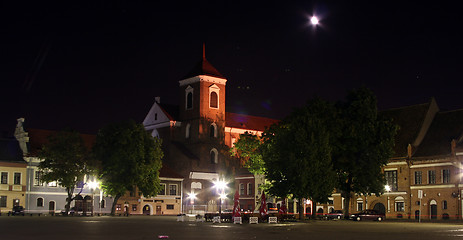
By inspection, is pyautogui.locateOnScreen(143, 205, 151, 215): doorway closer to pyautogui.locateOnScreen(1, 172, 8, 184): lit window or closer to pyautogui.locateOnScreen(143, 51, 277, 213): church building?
pyautogui.locateOnScreen(143, 51, 277, 213): church building

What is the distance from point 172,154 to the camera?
346 ft

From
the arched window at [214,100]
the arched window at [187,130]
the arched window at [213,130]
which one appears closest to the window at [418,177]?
the arched window at [213,130]

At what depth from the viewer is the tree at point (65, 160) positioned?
79.3 m

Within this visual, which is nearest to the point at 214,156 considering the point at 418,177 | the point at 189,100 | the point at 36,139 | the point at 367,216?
the point at 189,100

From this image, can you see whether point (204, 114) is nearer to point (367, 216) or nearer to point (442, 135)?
point (442, 135)

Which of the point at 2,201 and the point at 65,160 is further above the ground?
the point at 65,160

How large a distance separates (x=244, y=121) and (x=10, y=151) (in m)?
44.9

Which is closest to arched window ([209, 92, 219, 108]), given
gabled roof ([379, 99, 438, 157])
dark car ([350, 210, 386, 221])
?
gabled roof ([379, 99, 438, 157])

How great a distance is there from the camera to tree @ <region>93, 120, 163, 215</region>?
78.4 m

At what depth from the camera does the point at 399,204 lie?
7444cm

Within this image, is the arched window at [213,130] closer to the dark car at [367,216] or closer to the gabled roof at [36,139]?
the gabled roof at [36,139]

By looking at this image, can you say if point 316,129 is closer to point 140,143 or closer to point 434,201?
Answer: point 434,201

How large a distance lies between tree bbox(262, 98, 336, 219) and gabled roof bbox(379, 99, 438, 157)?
1631cm

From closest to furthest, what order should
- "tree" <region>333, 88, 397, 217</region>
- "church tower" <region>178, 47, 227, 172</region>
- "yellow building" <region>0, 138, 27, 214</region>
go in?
"tree" <region>333, 88, 397, 217</region>, "yellow building" <region>0, 138, 27, 214</region>, "church tower" <region>178, 47, 227, 172</region>
